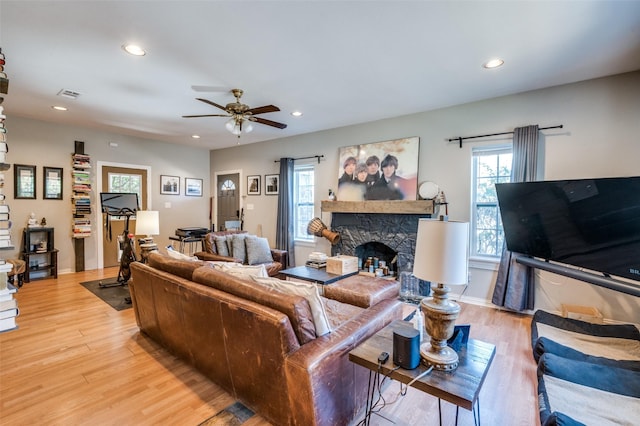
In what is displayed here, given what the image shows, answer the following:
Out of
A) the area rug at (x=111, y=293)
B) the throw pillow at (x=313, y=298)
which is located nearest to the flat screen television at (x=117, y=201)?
the area rug at (x=111, y=293)

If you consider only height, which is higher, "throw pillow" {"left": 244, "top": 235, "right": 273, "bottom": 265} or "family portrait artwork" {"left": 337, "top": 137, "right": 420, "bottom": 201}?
"family portrait artwork" {"left": 337, "top": 137, "right": 420, "bottom": 201}

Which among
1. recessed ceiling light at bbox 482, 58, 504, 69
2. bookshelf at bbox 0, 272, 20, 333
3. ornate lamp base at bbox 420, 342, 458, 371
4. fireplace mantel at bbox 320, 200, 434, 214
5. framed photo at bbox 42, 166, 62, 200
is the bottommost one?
ornate lamp base at bbox 420, 342, 458, 371

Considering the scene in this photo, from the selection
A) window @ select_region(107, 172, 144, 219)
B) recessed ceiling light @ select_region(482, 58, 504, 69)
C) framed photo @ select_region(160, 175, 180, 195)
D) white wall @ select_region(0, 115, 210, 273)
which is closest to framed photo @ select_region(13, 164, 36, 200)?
white wall @ select_region(0, 115, 210, 273)

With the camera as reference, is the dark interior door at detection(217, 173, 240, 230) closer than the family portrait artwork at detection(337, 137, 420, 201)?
No

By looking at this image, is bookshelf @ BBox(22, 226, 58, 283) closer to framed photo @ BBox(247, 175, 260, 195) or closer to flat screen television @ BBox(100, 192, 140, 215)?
flat screen television @ BBox(100, 192, 140, 215)

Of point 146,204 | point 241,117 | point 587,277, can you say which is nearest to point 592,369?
point 587,277

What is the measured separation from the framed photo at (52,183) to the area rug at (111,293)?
1.70m

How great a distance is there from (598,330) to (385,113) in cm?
341

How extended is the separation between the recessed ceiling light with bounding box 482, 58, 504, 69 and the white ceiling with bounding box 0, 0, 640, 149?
0.08 meters

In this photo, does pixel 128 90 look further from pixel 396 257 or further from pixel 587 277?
pixel 587 277

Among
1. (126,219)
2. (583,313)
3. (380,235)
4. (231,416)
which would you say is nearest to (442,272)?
(231,416)

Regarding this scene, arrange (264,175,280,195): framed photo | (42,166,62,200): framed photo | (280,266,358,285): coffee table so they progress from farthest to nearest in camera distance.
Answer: (264,175,280,195): framed photo < (42,166,62,200): framed photo < (280,266,358,285): coffee table

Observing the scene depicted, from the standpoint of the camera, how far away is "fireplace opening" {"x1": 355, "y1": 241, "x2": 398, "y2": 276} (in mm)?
4477

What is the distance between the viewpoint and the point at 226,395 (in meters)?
2.01
